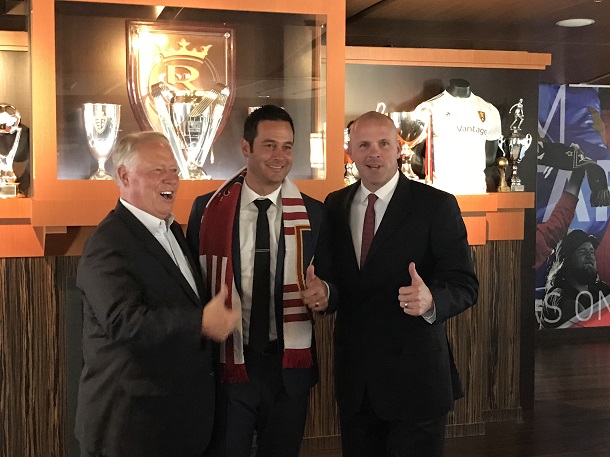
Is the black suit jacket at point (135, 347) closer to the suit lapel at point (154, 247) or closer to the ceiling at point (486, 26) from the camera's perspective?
the suit lapel at point (154, 247)

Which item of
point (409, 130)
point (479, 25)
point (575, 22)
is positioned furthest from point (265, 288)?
point (575, 22)

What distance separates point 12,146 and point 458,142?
2.40m

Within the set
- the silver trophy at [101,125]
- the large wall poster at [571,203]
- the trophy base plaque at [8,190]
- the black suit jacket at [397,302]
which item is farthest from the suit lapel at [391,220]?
the large wall poster at [571,203]

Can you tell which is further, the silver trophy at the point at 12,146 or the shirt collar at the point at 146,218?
the silver trophy at the point at 12,146

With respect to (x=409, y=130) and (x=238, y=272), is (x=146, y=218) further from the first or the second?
(x=409, y=130)

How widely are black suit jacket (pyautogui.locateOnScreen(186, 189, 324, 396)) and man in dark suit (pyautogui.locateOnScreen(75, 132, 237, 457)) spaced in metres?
0.29

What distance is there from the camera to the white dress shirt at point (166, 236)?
2.23 m

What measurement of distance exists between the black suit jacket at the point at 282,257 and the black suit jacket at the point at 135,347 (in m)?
0.35

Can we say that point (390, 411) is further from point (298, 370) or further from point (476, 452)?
point (476, 452)

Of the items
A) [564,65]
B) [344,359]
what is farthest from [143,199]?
[564,65]

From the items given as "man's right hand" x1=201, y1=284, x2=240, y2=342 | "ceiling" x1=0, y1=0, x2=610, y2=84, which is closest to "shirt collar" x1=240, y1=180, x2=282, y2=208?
"man's right hand" x1=201, y1=284, x2=240, y2=342

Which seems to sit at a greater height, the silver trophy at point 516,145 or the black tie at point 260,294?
the silver trophy at point 516,145

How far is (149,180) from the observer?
223cm

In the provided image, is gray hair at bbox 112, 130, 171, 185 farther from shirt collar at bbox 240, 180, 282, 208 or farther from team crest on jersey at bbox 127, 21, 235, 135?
team crest on jersey at bbox 127, 21, 235, 135
